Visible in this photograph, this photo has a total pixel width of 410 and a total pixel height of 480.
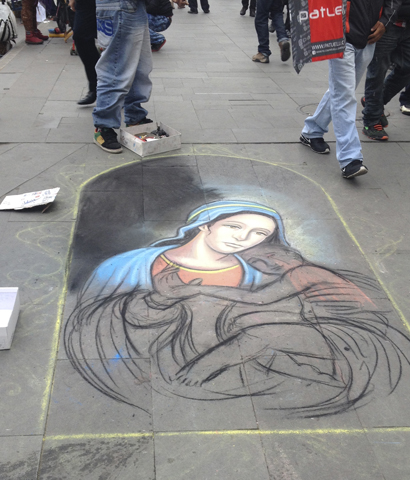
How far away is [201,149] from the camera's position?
489 cm

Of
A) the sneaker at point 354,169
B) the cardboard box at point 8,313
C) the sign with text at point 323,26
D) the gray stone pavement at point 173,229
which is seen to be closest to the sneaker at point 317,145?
the gray stone pavement at point 173,229

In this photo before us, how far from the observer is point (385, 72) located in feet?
17.2

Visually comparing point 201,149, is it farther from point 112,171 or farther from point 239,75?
point 239,75

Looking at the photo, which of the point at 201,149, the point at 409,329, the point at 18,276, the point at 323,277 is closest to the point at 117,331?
the point at 18,276

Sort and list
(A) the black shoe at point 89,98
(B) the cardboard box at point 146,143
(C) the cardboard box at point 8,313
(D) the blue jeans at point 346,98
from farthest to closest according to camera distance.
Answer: (A) the black shoe at point 89,98 → (B) the cardboard box at point 146,143 → (D) the blue jeans at point 346,98 → (C) the cardboard box at point 8,313

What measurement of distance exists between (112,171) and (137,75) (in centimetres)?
122

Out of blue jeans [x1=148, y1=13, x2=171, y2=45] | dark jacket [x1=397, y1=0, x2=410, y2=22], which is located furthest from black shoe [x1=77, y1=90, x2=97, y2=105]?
blue jeans [x1=148, y1=13, x2=171, y2=45]

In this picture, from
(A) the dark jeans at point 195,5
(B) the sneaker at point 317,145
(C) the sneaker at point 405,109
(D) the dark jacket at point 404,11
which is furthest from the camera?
(A) the dark jeans at point 195,5

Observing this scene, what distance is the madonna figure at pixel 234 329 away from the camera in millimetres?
2326

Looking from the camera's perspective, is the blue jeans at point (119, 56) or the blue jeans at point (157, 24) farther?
the blue jeans at point (157, 24)

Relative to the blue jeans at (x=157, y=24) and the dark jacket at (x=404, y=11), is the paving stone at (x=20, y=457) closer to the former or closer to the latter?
the dark jacket at (x=404, y=11)

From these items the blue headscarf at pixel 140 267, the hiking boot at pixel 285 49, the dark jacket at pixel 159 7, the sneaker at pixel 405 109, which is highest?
the dark jacket at pixel 159 7

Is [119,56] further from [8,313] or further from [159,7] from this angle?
[8,313]

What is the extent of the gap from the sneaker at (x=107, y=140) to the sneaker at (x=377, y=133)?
2.67 meters
